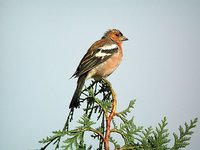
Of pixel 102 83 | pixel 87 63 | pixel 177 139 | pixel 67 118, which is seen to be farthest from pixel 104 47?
pixel 177 139

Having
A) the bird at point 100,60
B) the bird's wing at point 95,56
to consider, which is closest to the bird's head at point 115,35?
the bird at point 100,60

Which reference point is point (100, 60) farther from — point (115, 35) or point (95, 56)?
point (115, 35)

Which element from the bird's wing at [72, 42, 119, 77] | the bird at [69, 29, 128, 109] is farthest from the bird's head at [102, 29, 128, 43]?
the bird's wing at [72, 42, 119, 77]

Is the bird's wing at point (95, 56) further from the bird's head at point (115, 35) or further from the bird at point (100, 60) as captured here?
the bird's head at point (115, 35)

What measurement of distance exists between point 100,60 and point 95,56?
188 mm

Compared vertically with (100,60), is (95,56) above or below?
above

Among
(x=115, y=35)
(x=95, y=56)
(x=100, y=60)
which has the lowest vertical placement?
(x=100, y=60)

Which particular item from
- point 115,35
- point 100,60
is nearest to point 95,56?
point 100,60

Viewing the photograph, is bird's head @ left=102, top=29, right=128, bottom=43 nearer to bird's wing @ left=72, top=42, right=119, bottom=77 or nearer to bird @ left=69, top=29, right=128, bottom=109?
bird @ left=69, top=29, right=128, bottom=109

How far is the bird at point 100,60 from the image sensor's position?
6.93 meters

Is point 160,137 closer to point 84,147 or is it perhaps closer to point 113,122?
point 113,122

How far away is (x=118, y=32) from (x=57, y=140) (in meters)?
6.31

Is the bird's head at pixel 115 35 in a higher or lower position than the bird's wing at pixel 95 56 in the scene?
higher

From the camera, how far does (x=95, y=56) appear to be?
24.9 feet
